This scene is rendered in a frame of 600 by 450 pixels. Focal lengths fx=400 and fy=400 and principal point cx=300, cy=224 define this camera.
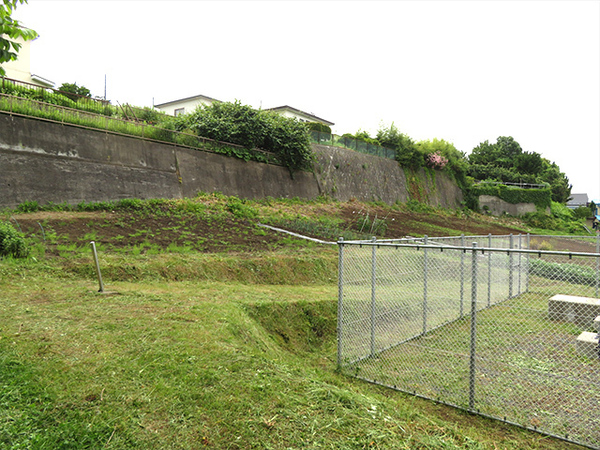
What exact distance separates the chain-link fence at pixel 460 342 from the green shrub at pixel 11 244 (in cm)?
609

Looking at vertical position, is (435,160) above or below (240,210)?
above

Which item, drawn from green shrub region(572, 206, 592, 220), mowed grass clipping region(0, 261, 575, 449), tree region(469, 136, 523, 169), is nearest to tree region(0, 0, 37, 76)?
mowed grass clipping region(0, 261, 575, 449)

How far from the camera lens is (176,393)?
10.9 ft

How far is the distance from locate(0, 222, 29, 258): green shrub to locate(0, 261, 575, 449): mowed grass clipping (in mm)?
2130

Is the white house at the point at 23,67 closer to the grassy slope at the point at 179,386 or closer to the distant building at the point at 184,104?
Result: the distant building at the point at 184,104

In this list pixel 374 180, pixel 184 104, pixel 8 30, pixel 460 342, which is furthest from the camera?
pixel 184 104

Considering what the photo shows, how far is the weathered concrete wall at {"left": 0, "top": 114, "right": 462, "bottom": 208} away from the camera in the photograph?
12148 mm

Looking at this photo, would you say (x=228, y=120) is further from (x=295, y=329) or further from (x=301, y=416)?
(x=301, y=416)

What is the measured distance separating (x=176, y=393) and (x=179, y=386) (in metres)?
0.10

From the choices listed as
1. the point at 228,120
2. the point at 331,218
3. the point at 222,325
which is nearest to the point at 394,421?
the point at 222,325

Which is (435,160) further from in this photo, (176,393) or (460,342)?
(176,393)

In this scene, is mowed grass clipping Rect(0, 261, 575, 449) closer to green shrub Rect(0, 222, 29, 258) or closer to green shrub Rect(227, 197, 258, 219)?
green shrub Rect(0, 222, 29, 258)

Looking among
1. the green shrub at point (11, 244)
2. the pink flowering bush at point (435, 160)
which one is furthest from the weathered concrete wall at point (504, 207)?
the green shrub at point (11, 244)

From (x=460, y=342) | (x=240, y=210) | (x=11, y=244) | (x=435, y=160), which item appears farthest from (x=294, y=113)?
(x=460, y=342)
